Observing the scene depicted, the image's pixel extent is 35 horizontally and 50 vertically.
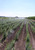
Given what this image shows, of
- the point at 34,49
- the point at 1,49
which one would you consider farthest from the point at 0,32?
the point at 34,49

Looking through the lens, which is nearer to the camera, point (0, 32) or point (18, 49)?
point (18, 49)

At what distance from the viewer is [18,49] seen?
11.5 ft

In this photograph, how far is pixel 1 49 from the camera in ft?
11.6

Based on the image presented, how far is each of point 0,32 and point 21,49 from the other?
11.8 feet

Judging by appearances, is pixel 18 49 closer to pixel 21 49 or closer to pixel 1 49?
pixel 21 49

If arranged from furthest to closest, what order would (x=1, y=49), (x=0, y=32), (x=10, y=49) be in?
(x=0, y=32) → (x=1, y=49) → (x=10, y=49)

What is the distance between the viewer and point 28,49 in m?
3.34

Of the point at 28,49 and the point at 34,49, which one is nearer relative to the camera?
the point at 28,49

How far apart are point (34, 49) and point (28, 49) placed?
1.24ft

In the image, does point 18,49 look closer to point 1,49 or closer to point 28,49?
point 28,49

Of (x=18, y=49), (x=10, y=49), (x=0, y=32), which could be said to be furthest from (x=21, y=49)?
(x=0, y=32)

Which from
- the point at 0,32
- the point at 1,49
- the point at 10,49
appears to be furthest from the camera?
the point at 0,32

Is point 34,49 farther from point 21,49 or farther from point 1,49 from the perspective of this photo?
point 1,49

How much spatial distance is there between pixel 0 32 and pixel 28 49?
385 centimetres
